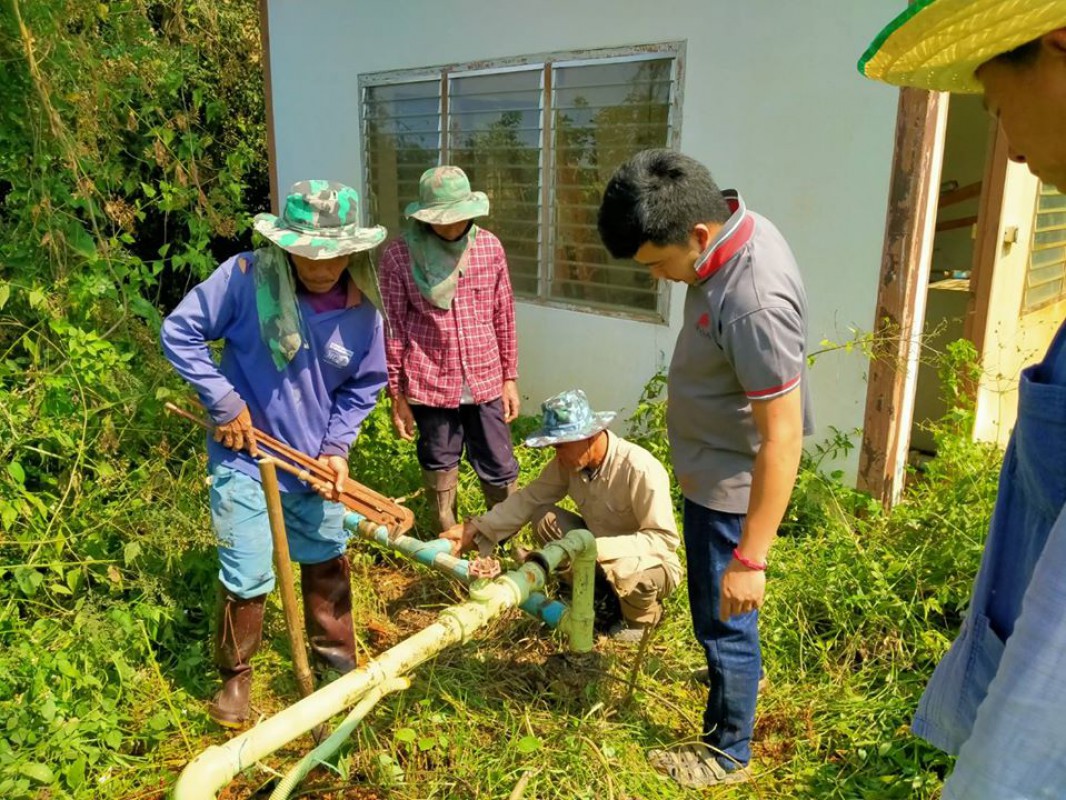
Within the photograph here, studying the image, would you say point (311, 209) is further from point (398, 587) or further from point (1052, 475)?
point (1052, 475)

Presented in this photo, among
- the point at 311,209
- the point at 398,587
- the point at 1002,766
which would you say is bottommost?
the point at 398,587

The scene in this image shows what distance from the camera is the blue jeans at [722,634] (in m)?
2.23

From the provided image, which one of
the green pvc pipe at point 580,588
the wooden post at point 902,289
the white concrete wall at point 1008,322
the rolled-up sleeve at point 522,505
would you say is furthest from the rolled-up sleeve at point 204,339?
the white concrete wall at point 1008,322

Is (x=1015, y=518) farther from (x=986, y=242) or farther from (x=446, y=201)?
(x=986, y=242)

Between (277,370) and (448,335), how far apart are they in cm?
116

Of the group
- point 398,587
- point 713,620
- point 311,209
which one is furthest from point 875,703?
point 311,209

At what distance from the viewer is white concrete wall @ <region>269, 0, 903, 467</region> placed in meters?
3.62

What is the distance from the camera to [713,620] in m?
2.30

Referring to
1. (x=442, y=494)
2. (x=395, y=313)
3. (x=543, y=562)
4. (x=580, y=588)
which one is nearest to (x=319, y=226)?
(x=395, y=313)

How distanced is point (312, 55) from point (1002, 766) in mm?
6343

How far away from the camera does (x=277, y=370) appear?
2.60 m

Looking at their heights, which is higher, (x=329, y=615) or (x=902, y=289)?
(x=902, y=289)

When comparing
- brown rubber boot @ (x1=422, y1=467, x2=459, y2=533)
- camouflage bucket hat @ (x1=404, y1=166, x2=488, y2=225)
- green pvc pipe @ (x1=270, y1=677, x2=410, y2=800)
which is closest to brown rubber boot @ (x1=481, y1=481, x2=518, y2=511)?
brown rubber boot @ (x1=422, y1=467, x2=459, y2=533)

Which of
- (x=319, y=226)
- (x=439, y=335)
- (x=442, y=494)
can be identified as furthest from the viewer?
(x=442, y=494)
